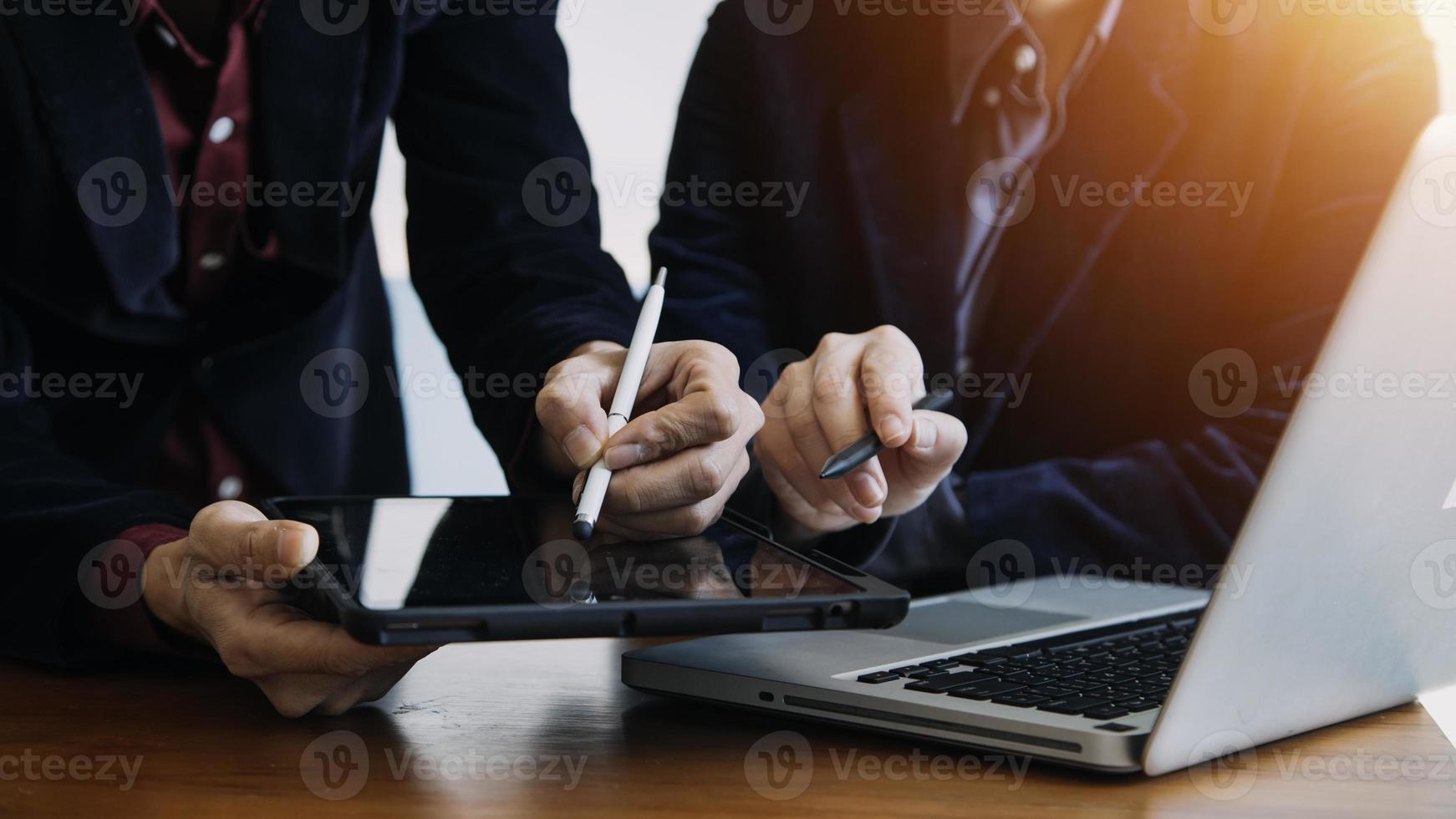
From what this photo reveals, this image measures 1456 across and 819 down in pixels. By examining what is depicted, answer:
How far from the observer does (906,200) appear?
1.44 meters

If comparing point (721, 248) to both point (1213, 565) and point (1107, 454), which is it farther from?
point (1213, 565)

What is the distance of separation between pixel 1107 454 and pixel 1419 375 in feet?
3.35

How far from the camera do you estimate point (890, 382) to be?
71 cm

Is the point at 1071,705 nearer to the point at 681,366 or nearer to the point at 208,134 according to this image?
the point at 681,366

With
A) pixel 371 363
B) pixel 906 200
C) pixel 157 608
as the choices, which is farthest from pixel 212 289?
pixel 906 200

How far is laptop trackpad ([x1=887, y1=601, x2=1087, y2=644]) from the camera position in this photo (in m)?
0.67

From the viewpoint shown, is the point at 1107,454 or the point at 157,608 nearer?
the point at 157,608
